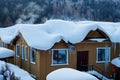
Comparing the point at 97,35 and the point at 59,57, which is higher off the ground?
the point at 97,35

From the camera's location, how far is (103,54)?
27.6 meters

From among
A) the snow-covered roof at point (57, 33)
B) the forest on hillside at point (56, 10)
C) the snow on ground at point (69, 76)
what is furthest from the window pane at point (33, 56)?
the forest on hillside at point (56, 10)

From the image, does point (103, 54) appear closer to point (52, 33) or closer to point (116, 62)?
point (116, 62)

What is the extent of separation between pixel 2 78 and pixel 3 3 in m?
84.1

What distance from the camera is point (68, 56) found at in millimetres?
26297

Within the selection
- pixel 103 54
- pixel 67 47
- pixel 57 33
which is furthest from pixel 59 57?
pixel 103 54

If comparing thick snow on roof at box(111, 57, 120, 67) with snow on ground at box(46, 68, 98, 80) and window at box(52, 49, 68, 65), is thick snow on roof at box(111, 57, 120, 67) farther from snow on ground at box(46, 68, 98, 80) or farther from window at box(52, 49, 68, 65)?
snow on ground at box(46, 68, 98, 80)

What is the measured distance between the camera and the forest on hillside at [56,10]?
10431cm

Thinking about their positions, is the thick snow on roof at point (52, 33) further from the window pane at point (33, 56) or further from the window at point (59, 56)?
the window pane at point (33, 56)

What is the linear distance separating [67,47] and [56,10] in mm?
90268

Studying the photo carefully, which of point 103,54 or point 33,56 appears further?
point 103,54

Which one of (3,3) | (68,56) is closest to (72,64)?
(68,56)

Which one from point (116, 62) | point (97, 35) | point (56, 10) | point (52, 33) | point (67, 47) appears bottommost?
point (116, 62)

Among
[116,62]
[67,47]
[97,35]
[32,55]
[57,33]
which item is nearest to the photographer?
[67,47]
